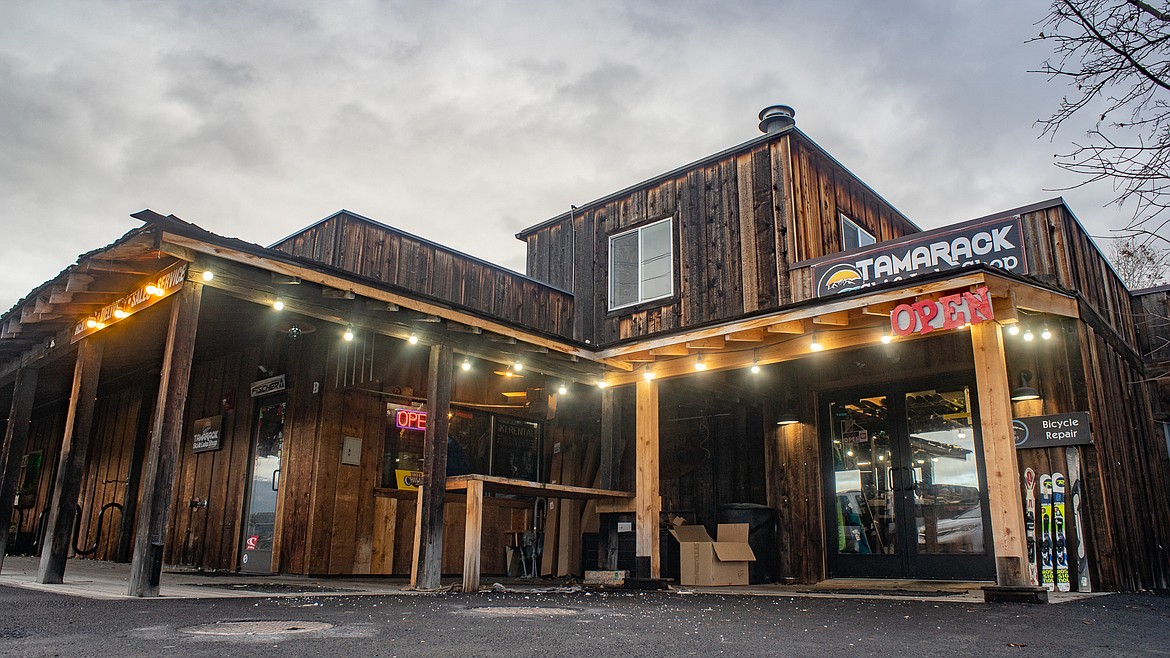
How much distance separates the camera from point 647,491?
28.0ft

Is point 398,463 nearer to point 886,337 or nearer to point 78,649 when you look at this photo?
point 886,337

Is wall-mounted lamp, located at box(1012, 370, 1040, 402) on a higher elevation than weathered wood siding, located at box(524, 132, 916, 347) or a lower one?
lower

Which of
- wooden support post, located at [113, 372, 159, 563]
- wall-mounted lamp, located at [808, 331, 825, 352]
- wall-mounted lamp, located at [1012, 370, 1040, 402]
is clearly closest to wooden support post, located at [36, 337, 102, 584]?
wooden support post, located at [113, 372, 159, 563]

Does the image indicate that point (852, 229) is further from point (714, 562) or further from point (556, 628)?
point (556, 628)

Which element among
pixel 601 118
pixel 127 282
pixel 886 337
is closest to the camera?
pixel 127 282

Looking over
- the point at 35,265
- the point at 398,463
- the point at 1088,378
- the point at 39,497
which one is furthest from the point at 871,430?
the point at 35,265

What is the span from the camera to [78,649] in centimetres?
305

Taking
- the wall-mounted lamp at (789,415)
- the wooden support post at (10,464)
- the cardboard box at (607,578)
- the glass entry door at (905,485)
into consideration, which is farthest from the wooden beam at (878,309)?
the wooden support post at (10,464)

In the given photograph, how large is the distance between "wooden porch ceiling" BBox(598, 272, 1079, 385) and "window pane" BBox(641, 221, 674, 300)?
77.5 inches

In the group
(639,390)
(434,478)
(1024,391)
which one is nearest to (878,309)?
(1024,391)

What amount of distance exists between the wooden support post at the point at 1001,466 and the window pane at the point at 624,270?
5.39 m

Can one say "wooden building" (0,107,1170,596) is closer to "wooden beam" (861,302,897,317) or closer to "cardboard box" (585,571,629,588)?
"wooden beam" (861,302,897,317)

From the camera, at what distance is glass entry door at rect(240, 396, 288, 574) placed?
371 inches

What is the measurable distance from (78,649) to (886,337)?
21.6 ft
